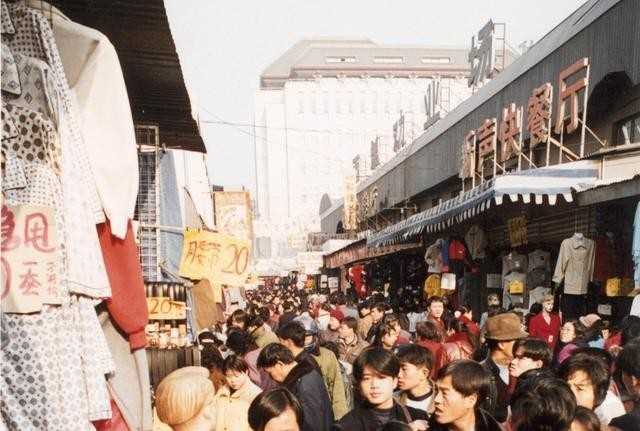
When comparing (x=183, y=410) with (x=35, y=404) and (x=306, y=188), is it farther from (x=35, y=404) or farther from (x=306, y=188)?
(x=306, y=188)

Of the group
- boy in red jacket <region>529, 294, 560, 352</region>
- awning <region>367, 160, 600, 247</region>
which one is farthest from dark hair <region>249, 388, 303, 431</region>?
boy in red jacket <region>529, 294, 560, 352</region>

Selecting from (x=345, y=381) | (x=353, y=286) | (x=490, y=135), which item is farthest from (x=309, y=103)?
(x=345, y=381)

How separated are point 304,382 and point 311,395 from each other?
12 centimetres

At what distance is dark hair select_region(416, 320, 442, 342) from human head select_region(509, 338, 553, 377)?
2123 mm

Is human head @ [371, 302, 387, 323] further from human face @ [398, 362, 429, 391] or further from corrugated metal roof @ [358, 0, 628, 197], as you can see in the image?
corrugated metal roof @ [358, 0, 628, 197]

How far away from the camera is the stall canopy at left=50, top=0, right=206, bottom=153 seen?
3430mm

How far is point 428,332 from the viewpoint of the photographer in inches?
295

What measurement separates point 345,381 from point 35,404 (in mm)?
5129

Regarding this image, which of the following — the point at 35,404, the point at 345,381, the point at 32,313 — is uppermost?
the point at 32,313

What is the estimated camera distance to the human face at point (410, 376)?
499cm

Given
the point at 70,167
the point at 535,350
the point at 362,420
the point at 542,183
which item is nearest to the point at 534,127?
the point at 542,183

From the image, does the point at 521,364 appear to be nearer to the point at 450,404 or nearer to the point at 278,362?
the point at 450,404

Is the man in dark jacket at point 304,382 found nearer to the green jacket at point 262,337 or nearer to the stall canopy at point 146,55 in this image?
the stall canopy at point 146,55

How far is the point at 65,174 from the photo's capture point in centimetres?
213
